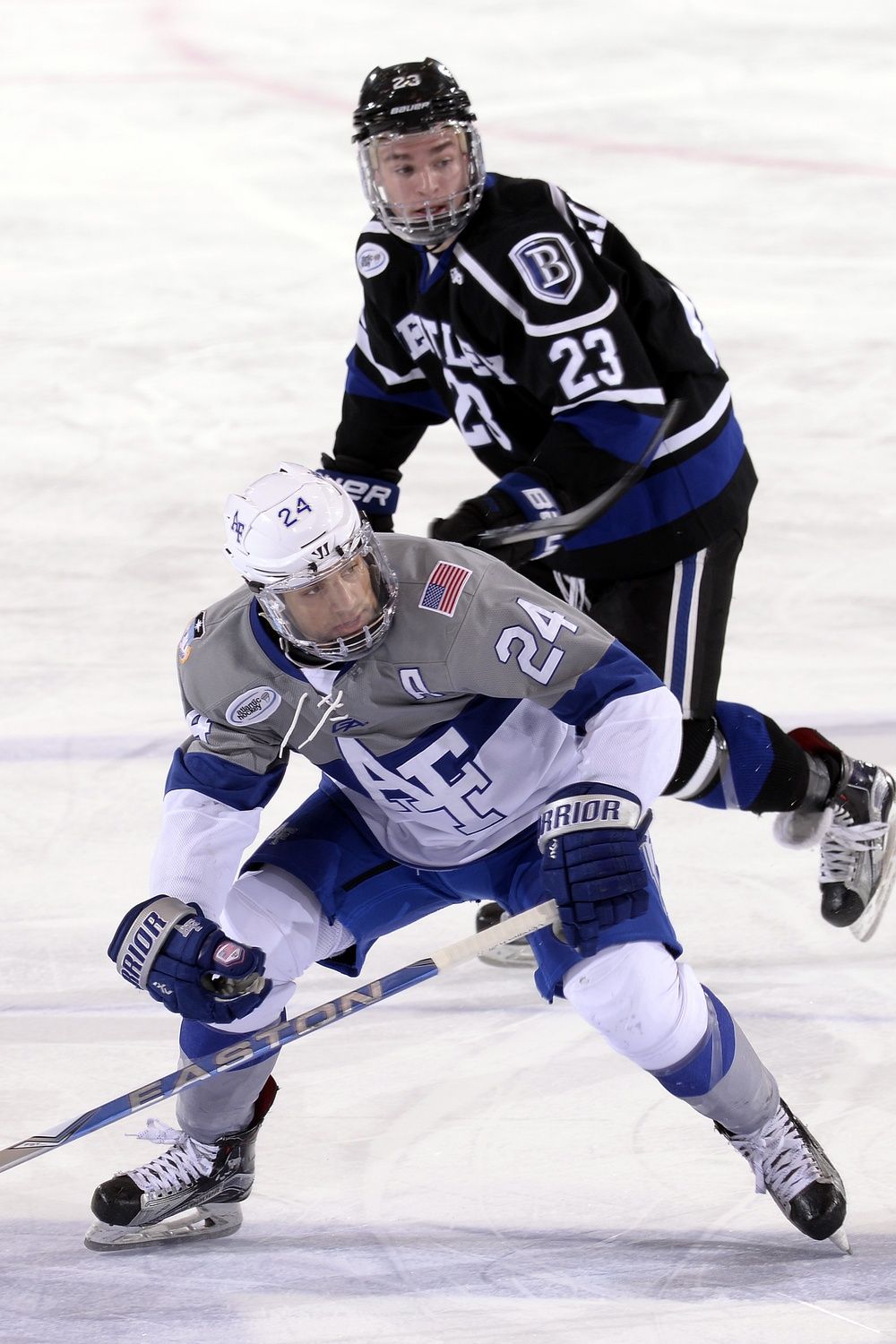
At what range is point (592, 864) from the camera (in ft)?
7.53

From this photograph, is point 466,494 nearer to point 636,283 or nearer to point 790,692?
point 790,692

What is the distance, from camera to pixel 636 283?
3025 millimetres

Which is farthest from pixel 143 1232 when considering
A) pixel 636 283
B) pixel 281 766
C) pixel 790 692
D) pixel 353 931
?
pixel 790 692

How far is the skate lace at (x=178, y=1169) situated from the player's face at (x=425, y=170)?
4.88 ft

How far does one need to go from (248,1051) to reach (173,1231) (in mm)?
332

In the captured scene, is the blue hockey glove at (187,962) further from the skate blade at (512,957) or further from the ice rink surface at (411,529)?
the skate blade at (512,957)

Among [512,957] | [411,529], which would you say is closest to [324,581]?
[512,957]

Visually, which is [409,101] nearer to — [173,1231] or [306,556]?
[306,556]

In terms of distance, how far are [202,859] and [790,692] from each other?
197cm

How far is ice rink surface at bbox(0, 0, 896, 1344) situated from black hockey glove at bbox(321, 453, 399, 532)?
765 millimetres

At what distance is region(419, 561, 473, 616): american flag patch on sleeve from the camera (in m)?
2.45

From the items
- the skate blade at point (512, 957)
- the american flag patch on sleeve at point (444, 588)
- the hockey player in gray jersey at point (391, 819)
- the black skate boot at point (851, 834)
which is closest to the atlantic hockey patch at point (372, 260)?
the hockey player in gray jersey at point (391, 819)

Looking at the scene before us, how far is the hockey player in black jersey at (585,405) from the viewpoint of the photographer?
2910 millimetres

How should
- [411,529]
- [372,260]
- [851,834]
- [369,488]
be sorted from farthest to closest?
1. [411,529]
2. [369,488]
3. [851,834]
4. [372,260]
